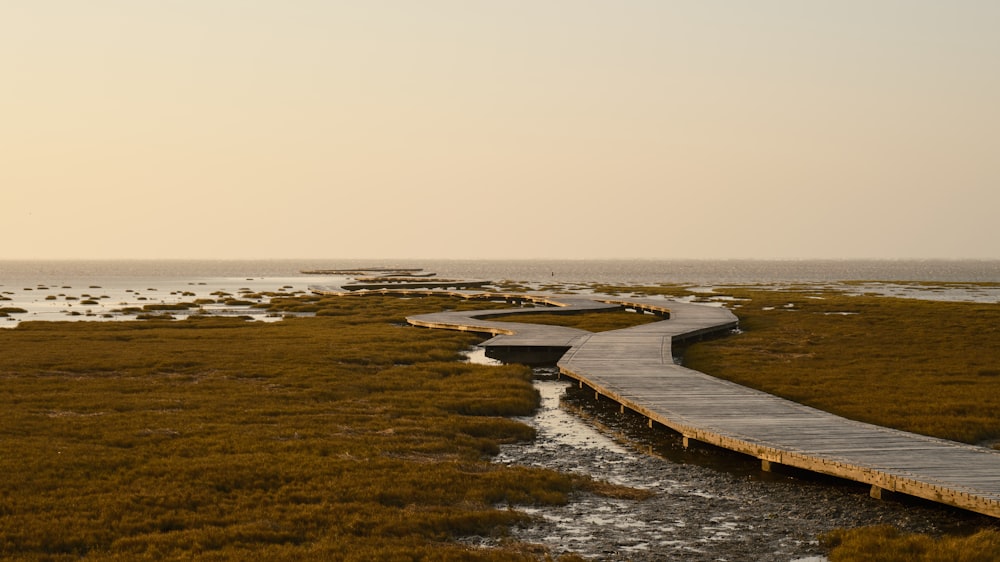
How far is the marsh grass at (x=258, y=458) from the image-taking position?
37.6ft

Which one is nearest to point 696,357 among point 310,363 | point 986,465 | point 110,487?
point 310,363

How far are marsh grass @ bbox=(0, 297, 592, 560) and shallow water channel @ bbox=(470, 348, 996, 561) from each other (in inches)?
30.5

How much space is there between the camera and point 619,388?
21812 millimetres

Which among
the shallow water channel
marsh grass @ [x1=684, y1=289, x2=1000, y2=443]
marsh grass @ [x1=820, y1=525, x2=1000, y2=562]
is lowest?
the shallow water channel

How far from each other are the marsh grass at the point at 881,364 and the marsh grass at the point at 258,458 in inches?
323

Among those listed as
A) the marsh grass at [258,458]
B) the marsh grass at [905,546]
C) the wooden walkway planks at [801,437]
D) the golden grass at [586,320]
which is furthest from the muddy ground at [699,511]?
the golden grass at [586,320]

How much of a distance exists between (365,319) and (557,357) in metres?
22.3

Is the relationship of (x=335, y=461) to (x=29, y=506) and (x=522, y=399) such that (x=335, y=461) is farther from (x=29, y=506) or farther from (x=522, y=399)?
(x=522, y=399)

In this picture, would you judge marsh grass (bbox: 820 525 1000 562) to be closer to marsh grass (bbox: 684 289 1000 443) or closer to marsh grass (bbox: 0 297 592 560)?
marsh grass (bbox: 0 297 592 560)

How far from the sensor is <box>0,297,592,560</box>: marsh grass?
11.5 metres

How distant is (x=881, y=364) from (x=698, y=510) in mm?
19079

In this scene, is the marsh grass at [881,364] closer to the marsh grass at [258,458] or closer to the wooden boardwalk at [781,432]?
the wooden boardwalk at [781,432]

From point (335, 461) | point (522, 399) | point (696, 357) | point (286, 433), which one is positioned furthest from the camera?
point (696, 357)

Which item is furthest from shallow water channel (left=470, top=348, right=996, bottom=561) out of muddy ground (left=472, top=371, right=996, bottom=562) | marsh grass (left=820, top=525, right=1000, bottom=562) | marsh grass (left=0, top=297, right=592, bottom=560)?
marsh grass (left=0, top=297, right=592, bottom=560)
